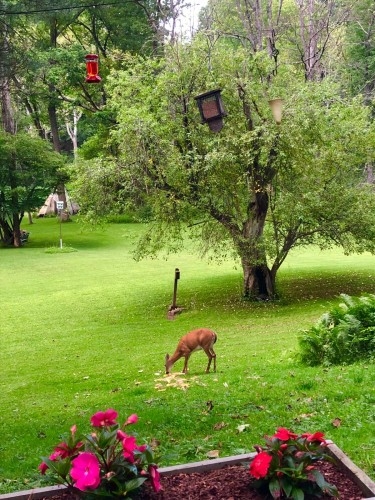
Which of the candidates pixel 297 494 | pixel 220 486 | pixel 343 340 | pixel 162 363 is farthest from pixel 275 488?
pixel 162 363

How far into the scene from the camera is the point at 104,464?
276cm

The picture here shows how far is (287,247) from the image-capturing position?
47.6ft

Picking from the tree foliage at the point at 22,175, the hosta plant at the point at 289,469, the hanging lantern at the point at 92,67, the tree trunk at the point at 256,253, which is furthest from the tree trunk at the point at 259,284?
the tree foliage at the point at 22,175

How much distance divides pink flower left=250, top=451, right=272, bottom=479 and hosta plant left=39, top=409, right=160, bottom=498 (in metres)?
0.47

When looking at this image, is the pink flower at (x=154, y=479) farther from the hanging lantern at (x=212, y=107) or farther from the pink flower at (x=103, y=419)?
the hanging lantern at (x=212, y=107)

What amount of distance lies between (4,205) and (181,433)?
1156 inches

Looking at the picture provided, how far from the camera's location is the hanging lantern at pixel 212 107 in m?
10.3

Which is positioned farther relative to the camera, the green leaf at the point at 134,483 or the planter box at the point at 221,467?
the planter box at the point at 221,467

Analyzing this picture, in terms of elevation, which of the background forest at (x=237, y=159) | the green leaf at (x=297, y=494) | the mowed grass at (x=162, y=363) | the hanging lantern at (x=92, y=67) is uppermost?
the hanging lantern at (x=92, y=67)

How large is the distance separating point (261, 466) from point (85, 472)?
2.75ft

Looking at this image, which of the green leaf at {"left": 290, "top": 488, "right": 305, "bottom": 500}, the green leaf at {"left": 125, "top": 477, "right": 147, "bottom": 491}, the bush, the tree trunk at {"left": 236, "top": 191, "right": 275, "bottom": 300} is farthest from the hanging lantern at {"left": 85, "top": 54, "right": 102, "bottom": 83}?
the green leaf at {"left": 290, "top": 488, "right": 305, "bottom": 500}

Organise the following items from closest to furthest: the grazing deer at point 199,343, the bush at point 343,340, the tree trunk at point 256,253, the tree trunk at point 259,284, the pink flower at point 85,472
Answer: the pink flower at point 85,472 → the bush at point 343,340 → the grazing deer at point 199,343 → the tree trunk at point 256,253 → the tree trunk at point 259,284

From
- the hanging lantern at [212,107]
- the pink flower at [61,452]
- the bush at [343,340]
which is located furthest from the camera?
the hanging lantern at [212,107]

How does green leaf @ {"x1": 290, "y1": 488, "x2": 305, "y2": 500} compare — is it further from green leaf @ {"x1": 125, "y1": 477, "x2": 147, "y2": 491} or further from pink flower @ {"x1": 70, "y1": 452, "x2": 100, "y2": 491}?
pink flower @ {"x1": 70, "y1": 452, "x2": 100, "y2": 491}
